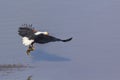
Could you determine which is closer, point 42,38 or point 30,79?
point 42,38

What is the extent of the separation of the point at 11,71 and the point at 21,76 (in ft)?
0.72

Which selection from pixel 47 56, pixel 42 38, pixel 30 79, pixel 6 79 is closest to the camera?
pixel 42 38

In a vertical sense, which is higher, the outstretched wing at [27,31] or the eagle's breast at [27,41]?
the outstretched wing at [27,31]

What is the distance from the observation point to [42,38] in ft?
21.3

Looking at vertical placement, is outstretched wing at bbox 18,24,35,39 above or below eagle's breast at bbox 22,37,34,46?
above

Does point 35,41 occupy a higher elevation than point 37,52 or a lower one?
lower

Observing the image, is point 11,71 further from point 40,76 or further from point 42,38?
point 42,38

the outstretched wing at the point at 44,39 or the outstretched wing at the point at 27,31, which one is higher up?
the outstretched wing at the point at 27,31

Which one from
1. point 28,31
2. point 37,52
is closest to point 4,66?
point 37,52

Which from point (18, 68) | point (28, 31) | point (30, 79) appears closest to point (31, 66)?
point (18, 68)

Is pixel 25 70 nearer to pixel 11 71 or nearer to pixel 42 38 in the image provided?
pixel 11 71

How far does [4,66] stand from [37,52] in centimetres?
60

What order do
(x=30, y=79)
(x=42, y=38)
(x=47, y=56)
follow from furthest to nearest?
(x=47, y=56) < (x=30, y=79) < (x=42, y=38)

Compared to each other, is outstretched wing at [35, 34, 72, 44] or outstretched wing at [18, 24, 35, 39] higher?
outstretched wing at [18, 24, 35, 39]
